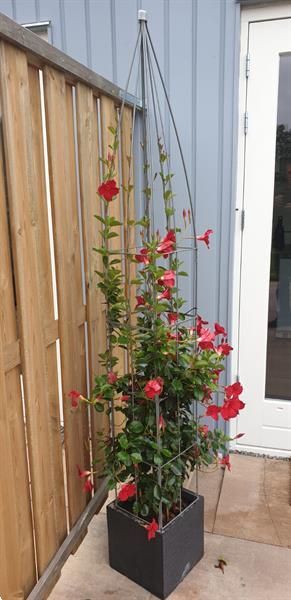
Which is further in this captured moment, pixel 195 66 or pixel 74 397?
pixel 195 66

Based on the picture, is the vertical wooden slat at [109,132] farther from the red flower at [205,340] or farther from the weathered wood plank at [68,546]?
the red flower at [205,340]

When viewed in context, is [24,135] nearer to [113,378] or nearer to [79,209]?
[79,209]

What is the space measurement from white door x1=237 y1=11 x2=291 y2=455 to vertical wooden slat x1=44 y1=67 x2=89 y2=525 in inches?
39.1

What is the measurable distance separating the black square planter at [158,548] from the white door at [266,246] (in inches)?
34.8

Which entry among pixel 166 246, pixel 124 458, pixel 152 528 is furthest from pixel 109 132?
pixel 152 528

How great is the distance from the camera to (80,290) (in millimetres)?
1913

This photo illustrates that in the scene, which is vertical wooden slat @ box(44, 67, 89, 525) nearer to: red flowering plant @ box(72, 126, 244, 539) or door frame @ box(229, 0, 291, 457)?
red flowering plant @ box(72, 126, 244, 539)

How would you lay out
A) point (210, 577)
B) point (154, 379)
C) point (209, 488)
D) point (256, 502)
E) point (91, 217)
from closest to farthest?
point (154, 379)
point (210, 577)
point (91, 217)
point (256, 502)
point (209, 488)

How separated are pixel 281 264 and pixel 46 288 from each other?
1339 millimetres

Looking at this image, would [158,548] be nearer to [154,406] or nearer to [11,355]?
[154,406]

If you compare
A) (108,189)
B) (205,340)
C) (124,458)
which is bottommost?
(124,458)

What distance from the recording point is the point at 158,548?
1.66m

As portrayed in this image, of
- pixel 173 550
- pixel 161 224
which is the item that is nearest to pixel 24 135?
pixel 161 224

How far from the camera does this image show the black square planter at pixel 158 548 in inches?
66.0
